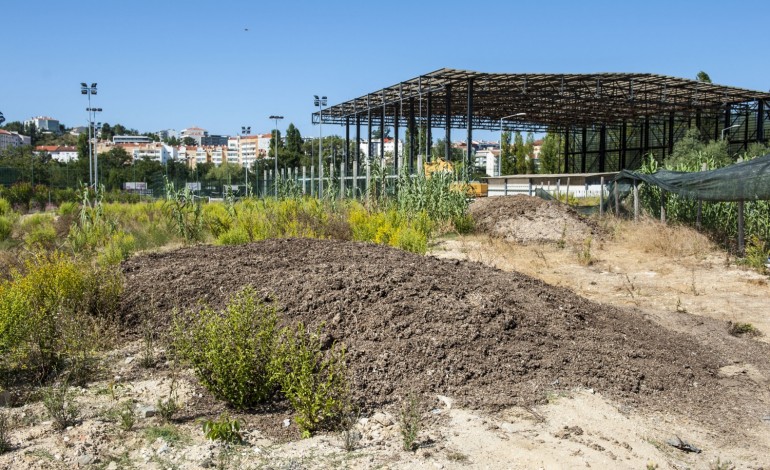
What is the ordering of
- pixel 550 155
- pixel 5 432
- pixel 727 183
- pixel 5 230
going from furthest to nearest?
pixel 550 155 < pixel 5 230 < pixel 727 183 < pixel 5 432

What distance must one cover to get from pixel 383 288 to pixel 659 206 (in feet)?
39.9

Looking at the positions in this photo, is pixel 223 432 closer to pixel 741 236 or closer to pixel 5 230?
pixel 741 236

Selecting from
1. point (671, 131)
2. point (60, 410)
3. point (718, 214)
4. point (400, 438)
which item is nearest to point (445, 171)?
point (718, 214)

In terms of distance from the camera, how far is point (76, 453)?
144 inches

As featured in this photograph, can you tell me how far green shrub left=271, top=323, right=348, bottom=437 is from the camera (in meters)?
3.97

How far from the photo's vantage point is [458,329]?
16.9 feet

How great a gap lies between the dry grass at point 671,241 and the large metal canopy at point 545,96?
15.2m

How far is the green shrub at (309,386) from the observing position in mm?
3973

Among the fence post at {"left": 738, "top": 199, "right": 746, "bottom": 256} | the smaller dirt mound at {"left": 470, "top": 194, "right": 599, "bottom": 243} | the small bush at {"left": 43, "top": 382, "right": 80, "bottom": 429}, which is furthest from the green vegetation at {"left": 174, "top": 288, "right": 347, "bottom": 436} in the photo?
the smaller dirt mound at {"left": 470, "top": 194, "right": 599, "bottom": 243}

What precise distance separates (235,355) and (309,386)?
0.55 metres

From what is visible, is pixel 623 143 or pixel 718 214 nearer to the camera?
pixel 718 214

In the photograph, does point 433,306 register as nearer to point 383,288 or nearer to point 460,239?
point 383,288

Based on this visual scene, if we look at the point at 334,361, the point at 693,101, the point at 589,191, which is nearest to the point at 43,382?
the point at 334,361

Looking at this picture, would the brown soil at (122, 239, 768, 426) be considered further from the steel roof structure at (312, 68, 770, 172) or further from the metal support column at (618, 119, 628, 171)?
the metal support column at (618, 119, 628, 171)
